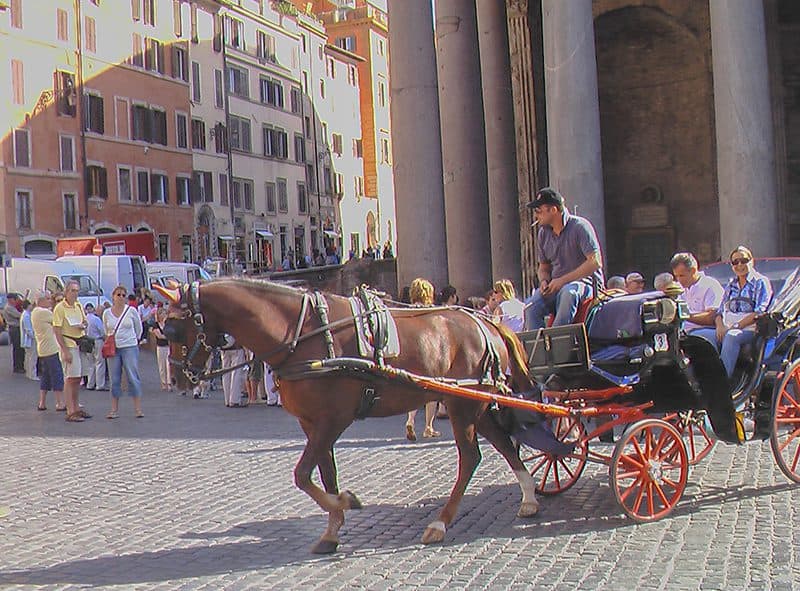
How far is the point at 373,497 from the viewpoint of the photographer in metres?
7.51

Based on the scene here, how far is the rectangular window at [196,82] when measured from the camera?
46812mm

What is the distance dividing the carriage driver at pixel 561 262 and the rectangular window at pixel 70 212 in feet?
113

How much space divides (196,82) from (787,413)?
42224 mm

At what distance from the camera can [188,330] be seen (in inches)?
232

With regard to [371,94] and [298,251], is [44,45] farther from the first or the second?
[371,94]

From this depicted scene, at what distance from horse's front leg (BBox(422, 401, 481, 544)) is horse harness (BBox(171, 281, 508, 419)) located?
0.68ft

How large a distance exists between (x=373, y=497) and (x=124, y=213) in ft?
120

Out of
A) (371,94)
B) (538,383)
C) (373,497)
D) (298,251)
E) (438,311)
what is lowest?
(373,497)

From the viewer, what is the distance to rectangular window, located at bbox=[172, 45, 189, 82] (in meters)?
45.3

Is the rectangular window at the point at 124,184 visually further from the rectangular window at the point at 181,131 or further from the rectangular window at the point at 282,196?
the rectangular window at the point at 282,196

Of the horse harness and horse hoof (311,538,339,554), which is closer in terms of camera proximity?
the horse harness

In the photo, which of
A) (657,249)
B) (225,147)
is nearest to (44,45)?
(225,147)

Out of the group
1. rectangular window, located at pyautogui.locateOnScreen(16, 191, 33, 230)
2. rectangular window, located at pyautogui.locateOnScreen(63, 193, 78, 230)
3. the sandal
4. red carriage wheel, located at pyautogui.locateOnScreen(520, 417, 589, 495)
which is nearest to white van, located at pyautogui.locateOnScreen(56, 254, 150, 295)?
rectangular window, located at pyautogui.locateOnScreen(16, 191, 33, 230)

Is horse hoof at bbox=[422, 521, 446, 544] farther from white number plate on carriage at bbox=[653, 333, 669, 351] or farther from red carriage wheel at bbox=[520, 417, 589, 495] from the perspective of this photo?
white number plate on carriage at bbox=[653, 333, 669, 351]
